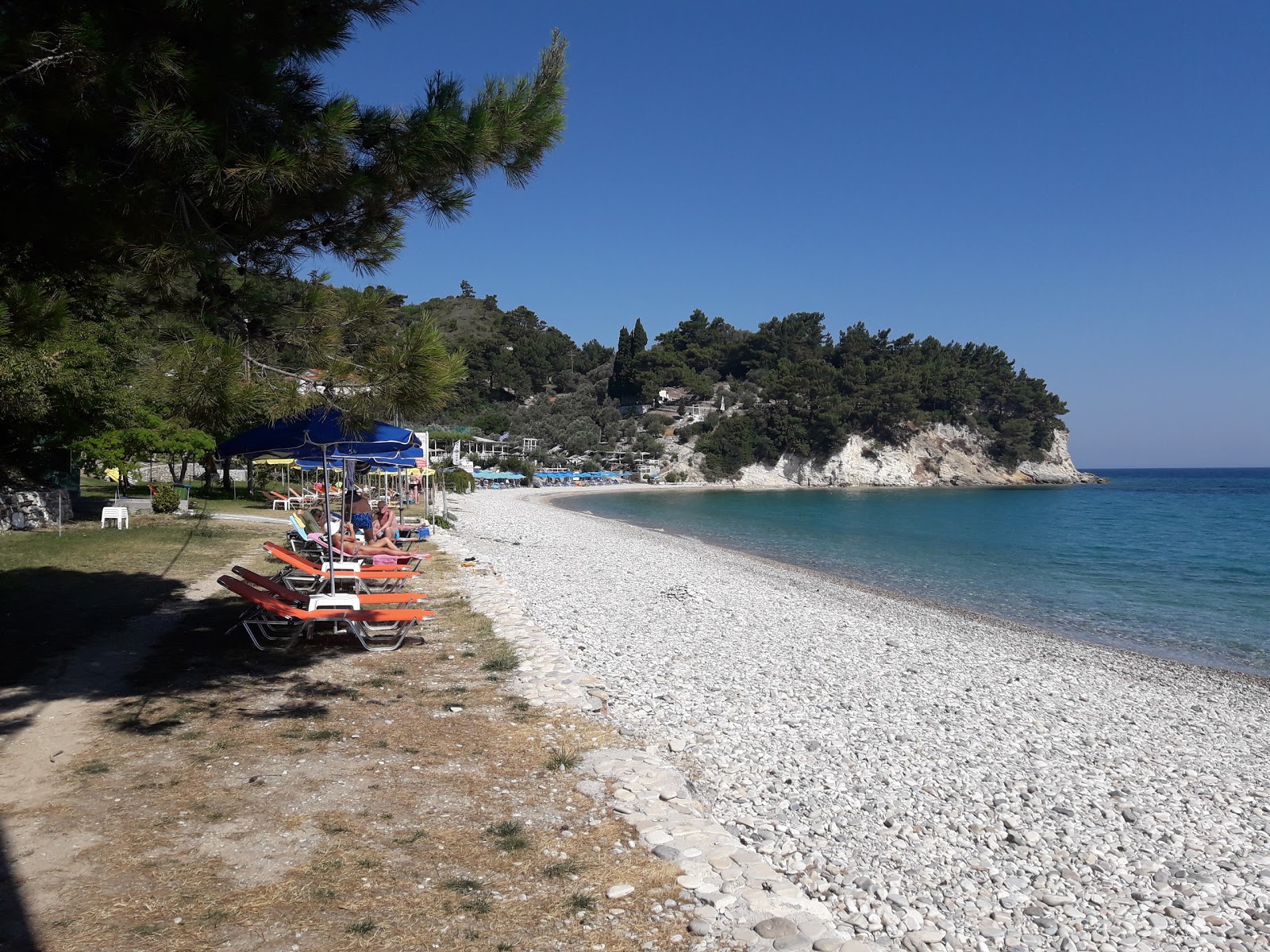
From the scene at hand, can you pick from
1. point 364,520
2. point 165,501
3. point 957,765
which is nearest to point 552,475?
point 165,501

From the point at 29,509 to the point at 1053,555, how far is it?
29.3 m

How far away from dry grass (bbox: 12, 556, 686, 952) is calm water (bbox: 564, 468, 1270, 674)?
12.0 m

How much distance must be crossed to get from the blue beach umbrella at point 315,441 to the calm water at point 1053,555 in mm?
12279

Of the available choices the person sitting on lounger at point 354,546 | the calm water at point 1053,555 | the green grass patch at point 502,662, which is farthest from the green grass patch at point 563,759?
the calm water at point 1053,555

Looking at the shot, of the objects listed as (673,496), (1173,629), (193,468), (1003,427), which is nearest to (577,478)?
(673,496)

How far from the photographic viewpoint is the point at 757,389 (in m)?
105

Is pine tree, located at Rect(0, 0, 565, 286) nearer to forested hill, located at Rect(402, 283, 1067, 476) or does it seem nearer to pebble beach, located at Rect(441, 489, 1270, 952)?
pebble beach, located at Rect(441, 489, 1270, 952)

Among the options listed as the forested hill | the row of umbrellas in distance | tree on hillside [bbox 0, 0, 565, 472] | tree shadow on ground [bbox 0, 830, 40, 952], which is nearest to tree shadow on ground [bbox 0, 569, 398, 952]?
tree shadow on ground [bbox 0, 830, 40, 952]

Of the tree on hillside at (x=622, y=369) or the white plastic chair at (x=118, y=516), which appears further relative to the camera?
the tree on hillside at (x=622, y=369)

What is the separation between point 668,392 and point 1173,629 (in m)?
97.9

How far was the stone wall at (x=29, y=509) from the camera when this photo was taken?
1548 centimetres

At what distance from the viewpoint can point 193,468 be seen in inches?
1650

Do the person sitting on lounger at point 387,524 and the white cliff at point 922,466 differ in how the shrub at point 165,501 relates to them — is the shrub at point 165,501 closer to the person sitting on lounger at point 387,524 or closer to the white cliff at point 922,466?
the person sitting on lounger at point 387,524

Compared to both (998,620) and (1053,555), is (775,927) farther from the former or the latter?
(1053,555)
